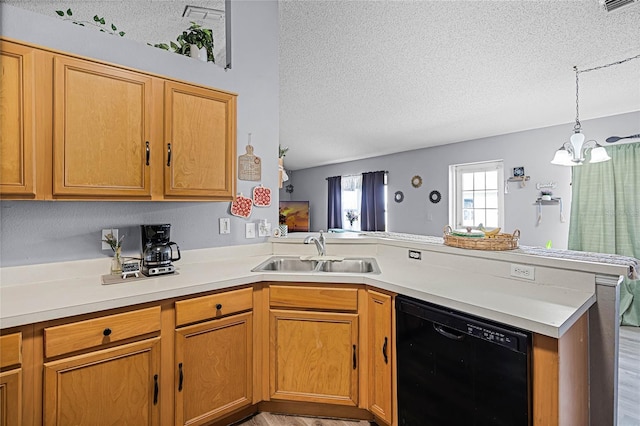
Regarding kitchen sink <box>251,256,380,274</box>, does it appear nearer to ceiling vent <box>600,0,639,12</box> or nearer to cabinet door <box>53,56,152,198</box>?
cabinet door <box>53,56,152,198</box>

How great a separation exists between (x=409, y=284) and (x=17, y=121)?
1953mm

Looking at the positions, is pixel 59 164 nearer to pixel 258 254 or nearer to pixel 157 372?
pixel 157 372

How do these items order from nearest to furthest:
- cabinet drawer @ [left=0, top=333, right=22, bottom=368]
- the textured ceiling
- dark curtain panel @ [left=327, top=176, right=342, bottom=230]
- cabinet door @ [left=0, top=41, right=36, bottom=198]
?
cabinet drawer @ [left=0, top=333, right=22, bottom=368], cabinet door @ [left=0, top=41, right=36, bottom=198], the textured ceiling, dark curtain panel @ [left=327, top=176, right=342, bottom=230]

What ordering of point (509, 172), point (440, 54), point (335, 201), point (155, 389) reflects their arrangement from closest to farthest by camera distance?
point (155, 389) → point (440, 54) → point (509, 172) → point (335, 201)

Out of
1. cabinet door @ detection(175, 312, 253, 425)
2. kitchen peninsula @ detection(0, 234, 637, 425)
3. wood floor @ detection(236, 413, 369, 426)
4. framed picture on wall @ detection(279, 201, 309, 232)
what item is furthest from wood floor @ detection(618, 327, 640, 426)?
framed picture on wall @ detection(279, 201, 309, 232)

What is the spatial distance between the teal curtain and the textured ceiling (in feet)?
2.13

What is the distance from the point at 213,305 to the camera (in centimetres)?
163

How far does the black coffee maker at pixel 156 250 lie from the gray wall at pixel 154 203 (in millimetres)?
201

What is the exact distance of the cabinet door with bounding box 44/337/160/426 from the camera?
4.11ft

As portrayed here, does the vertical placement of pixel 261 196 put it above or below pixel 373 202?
below

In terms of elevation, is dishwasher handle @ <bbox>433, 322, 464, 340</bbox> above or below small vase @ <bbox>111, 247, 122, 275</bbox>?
below

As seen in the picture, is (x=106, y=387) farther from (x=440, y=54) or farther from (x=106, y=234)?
(x=440, y=54)

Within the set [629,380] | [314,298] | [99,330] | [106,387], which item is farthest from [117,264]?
[629,380]

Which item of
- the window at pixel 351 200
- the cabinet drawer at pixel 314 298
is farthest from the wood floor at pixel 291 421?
the window at pixel 351 200
